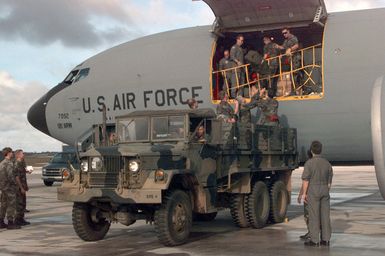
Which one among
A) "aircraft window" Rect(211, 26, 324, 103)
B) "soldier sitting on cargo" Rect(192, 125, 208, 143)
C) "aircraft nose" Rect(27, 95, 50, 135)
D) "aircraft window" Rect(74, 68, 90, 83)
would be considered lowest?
"soldier sitting on cargo" Rect(192, 125, 208, 143)

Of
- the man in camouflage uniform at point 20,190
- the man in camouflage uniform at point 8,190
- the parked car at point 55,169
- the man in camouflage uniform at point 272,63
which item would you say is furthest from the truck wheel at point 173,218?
the parked car at point 55,169

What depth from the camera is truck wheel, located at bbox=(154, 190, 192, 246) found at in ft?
30.9

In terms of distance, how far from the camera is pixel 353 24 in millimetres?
13172

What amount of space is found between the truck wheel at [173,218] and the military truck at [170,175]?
0.06 ft

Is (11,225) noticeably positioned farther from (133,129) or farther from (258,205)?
(258,205)

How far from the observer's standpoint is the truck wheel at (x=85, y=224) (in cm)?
1027

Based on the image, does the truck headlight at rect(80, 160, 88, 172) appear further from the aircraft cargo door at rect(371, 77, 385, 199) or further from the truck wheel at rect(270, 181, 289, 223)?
the aircraft cargo door at rect(371, 77, 385, 199)

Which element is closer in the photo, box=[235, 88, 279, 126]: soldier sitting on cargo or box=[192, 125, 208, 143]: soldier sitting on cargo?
box=[192, 125, 208, 143]: soldier sitting on cargo

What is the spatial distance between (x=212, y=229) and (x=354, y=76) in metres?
4.88

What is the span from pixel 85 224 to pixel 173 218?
1.88 m

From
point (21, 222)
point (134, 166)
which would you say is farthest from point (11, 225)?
point (134, 166)

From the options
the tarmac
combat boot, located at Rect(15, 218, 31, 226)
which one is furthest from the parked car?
combat boot, located at Rect(15, 218, 31, 226)

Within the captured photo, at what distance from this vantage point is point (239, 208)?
11.7m

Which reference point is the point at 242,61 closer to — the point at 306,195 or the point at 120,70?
the point at 120,70
